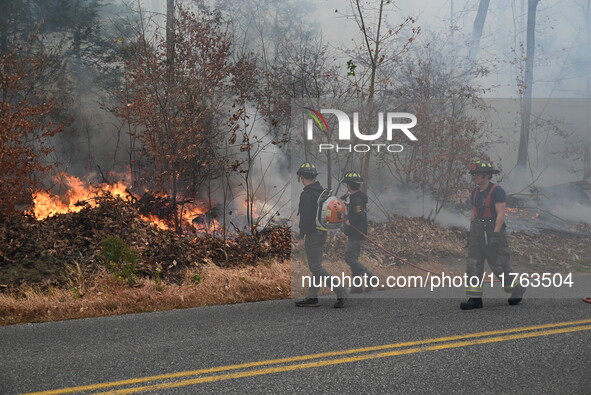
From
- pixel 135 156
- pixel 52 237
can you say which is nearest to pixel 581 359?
pixel 52 237

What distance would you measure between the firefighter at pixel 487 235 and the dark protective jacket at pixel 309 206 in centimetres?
232

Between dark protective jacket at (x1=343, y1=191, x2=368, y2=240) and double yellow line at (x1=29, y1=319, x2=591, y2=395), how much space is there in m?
2.84

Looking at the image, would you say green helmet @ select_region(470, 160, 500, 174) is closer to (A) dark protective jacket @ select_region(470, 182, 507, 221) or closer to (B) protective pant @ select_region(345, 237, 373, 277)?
(A) dark protective jacket @ select_region(470, 182, 507, 221)

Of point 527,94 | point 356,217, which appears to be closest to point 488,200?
point 356,217

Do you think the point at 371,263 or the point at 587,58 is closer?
the point at 371,263

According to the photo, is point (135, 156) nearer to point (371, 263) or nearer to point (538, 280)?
point (371, 263)

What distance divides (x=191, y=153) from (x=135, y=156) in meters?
3.28

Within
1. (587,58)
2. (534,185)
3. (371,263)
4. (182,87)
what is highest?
(587,58)

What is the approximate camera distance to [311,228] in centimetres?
886

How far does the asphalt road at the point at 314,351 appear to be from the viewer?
5098mm

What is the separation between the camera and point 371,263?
38.5ft

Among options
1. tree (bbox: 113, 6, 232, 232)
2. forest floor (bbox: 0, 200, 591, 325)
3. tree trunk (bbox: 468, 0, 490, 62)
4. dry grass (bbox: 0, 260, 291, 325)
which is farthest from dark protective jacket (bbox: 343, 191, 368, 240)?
tree trunk (bbox: 468, 0, 490, 62)

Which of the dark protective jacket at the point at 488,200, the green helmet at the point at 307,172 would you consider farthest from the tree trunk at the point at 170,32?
the dark protective jacket at the point at 488,200

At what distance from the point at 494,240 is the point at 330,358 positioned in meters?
3.85
